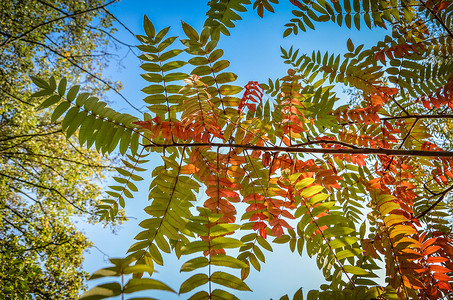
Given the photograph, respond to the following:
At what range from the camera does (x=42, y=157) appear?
9.12 metres

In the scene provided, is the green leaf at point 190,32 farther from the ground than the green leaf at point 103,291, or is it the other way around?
the green leaf at point 190,32

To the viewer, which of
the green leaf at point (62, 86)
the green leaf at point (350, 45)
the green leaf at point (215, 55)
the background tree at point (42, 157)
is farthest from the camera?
the background tree at point (42, 157)

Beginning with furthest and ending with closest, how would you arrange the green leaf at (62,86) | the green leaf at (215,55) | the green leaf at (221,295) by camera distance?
the green leaf at (215,55)
the green leaf at (62,86)
the green leaf at (221,295)

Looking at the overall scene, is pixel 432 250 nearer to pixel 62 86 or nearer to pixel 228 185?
pixel 228 185

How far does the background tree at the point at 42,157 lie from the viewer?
24.8ft

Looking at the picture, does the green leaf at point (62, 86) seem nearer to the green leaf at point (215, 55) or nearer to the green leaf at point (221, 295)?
the green leaf at point (215, 55)

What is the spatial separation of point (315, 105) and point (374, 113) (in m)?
0.42

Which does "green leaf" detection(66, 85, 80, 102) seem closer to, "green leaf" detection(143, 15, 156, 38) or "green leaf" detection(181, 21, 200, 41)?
"green leaf" detection(143, 15, 156, 38)

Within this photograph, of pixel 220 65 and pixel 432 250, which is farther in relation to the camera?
pixel 220 65

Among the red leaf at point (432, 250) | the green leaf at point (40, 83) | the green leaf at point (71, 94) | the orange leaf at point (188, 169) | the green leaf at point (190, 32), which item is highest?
the green leaf at point (190, 32)

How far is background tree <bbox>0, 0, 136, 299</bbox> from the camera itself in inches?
298

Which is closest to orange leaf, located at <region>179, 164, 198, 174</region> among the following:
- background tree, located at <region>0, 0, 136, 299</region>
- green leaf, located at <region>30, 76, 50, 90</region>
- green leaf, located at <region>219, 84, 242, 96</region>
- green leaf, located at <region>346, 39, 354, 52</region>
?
green leaf, located at <region>219, 84, 242, 96</region>

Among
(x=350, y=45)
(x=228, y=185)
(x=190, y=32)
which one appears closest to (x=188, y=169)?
(x=228, y=185)

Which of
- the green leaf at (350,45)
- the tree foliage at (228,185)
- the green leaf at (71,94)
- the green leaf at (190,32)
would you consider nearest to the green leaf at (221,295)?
the tree foliage at (228,185)
